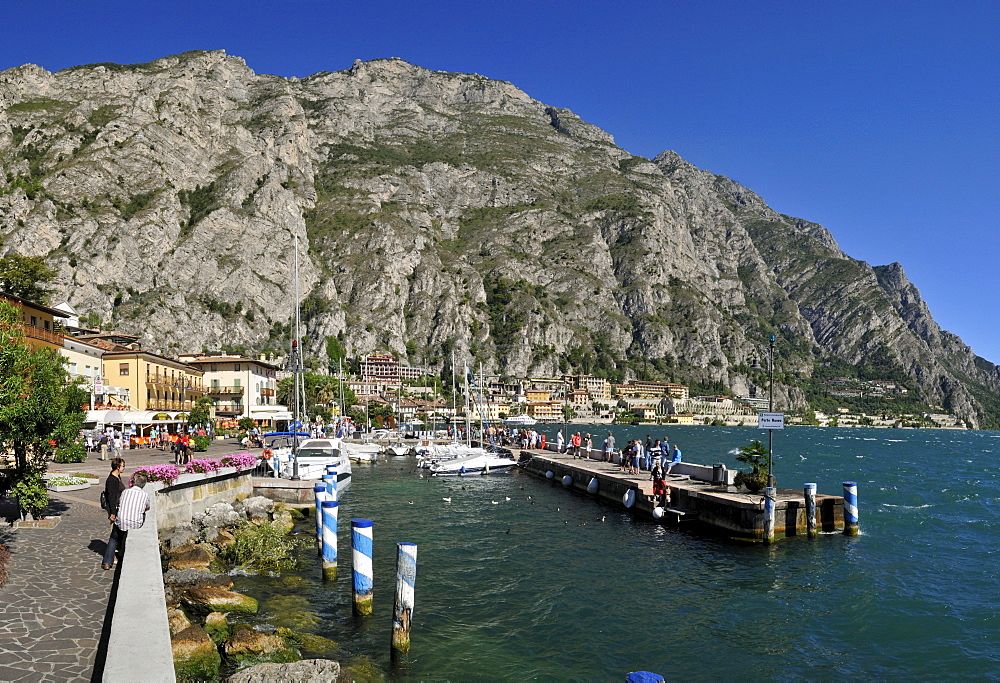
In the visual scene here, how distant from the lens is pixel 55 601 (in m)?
9.33

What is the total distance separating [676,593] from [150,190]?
178 metres

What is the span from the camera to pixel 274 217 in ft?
590

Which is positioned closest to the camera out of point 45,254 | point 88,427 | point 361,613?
point 361,613

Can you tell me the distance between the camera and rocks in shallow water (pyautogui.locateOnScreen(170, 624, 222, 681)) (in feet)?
31.4

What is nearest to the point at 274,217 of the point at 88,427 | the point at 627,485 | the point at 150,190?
the point at 150,190

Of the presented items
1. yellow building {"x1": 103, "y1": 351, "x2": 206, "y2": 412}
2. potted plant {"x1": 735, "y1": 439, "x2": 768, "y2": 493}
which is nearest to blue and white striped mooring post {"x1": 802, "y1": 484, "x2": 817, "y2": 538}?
potted plant {"x1": 735, "y1": 439, "x2": 768, "y2": 493}

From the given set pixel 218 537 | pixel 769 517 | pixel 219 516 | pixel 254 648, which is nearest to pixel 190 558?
pixel 218 537

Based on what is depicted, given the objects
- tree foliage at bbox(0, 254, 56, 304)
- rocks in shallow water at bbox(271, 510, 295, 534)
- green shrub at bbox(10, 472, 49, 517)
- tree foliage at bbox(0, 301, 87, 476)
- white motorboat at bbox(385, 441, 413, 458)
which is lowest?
white motorboat at bbox(385, 441, 413, 458)

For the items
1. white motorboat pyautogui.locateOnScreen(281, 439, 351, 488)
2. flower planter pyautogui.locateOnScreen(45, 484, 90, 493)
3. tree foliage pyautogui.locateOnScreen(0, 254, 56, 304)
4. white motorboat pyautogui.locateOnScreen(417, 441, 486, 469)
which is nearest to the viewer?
flower planter pyautogui.locateOnScreen(45, 484, 90, 493)

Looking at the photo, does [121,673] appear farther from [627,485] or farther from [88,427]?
[88,427]

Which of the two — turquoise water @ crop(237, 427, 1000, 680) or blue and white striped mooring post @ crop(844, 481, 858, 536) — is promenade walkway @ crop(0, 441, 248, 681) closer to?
turquoise water @ crop(237, 427, 1000, 680)

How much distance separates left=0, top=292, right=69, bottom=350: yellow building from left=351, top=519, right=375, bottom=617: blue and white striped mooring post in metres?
42.0

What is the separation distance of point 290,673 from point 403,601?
3.20 meters

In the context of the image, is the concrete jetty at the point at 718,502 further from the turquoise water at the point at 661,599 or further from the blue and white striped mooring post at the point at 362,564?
the blue and white striped mooring post at the point at 362,564
